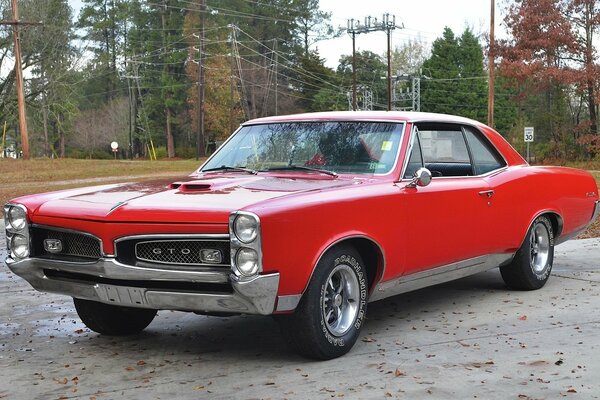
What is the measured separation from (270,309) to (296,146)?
71.4 inches

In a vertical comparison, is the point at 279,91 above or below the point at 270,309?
above

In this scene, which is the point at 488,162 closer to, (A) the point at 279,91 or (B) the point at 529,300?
(B) the point at 529,300

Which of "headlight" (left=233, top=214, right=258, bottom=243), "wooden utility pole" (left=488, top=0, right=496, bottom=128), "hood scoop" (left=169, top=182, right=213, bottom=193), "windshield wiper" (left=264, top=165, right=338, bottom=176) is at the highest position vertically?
"wooden utility pole" (left=488, top=0, right=496, bottom=128)

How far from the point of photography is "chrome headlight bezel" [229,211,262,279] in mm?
4238

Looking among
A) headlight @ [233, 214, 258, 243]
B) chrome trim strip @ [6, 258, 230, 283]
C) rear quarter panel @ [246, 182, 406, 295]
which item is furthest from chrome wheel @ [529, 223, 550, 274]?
→ chrome trim strip @ [6, 258, 230, 283]

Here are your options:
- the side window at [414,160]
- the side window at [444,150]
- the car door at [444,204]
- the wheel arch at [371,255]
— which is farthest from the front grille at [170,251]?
the side window at [444,150]

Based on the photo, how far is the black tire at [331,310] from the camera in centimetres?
458

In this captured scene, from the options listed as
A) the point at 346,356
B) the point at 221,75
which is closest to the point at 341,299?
the point at 346,356

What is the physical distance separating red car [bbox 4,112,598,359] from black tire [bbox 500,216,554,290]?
37mm

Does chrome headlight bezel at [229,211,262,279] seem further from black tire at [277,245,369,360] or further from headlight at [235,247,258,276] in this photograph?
black tire at [277,245,369,360]

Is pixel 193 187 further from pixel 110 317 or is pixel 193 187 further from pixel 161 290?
pixel 110 317

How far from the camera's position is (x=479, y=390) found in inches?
163

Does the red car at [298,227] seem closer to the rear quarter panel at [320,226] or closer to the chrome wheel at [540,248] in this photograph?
the rear quarter panel at [320,226]

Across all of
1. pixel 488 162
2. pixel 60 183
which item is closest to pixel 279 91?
pixel 60 183
